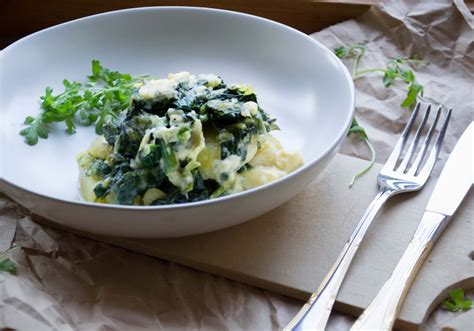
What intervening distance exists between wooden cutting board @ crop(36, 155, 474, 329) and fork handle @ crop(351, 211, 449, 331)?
0.10 feet

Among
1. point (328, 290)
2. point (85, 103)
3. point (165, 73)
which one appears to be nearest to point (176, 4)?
point (165, 73)

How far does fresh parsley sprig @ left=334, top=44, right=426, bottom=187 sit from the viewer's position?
1.75 meters

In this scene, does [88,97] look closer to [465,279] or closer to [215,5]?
[215,5]

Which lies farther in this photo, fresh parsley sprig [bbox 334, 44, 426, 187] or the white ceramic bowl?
fresh parsley sprig [bbox 334, 44, 426, 187]

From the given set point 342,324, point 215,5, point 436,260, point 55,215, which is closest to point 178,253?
point 55,215

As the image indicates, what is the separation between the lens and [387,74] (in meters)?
1.94

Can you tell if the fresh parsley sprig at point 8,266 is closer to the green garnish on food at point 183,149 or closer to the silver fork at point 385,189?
the green garnish on food at point 183,149

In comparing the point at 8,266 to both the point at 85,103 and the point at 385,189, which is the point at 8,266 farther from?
the point at 385,189

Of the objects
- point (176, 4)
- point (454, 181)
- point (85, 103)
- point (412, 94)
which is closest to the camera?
point (454, 181)

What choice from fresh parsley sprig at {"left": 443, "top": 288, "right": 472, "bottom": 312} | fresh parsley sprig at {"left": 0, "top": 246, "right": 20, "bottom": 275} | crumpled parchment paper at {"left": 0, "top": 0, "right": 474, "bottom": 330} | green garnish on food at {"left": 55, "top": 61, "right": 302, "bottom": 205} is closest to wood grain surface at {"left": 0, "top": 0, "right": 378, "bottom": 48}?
crumpled parchment paper at {"left": 0, "top": 0, "right": 474, "bottom": 330}

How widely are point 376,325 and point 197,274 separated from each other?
0.39m

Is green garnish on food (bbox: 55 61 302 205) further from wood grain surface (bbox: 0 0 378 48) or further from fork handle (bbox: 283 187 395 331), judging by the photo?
wood grain surface (bbox: 0 0 378 48)

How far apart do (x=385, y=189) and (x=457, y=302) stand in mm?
Answer: 323

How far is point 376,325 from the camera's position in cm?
116
